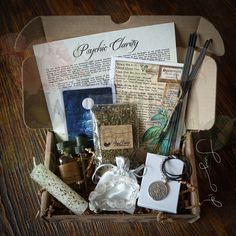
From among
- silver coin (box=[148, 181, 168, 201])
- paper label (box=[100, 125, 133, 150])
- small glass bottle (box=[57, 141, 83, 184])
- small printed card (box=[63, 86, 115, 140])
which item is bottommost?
silver coin (box=[148, 181, 168, 201])

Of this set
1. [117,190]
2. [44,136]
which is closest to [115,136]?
[117,190]

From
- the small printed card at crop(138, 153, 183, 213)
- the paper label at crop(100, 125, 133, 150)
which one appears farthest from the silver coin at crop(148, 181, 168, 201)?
the paper label at crop(100, 125, 133, 150)

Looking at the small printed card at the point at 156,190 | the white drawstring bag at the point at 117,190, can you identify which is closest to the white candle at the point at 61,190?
the white drawstring bag at the point at 117,190

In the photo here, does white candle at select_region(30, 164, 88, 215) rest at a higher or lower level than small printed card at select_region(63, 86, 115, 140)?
lower

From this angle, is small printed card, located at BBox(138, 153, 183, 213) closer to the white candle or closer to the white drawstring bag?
the white drawstring bag

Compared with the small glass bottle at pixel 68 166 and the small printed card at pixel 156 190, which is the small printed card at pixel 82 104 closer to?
the small glass bottle at pixel 68 166

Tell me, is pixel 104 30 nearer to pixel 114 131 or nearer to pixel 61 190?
pixel 114 131
